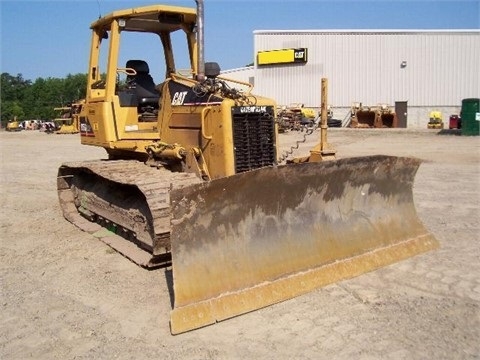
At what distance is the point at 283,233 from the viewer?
4.67 metres

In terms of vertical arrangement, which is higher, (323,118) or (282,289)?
(323,118)

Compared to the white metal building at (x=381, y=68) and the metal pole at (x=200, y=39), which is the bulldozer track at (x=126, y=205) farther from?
the white metal building at (x=381, y=68)

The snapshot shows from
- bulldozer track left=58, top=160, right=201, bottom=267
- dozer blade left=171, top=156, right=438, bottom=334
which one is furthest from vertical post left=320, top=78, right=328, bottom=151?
bulldozer track left=58, top=160, right=201, bottom=267

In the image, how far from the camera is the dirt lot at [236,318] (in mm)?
3484

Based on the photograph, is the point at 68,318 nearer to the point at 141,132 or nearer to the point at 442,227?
the point at 141,132

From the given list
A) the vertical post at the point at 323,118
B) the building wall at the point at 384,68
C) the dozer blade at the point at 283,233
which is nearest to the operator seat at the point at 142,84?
the vertical post at the point at 323,118

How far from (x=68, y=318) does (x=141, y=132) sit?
3124 mm

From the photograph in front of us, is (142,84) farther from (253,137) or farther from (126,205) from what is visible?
(253,137)

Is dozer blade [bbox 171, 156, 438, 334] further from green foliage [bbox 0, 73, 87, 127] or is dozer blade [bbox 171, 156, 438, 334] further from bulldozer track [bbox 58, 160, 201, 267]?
green foliage [bbox 0, 73, 87, 127]

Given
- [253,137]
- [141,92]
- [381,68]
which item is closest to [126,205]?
[253,137]

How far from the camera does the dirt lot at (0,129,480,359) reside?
348 cm

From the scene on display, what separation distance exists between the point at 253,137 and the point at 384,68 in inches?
1171

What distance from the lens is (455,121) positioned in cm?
2859

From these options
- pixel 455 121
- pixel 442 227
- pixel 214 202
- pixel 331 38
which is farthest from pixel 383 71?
pixel 214 202
